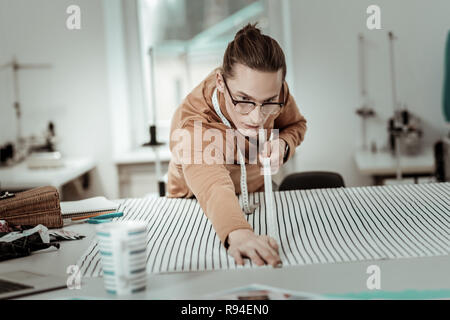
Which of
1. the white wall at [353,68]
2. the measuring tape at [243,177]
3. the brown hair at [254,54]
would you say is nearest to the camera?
the brown hair at [254,54]

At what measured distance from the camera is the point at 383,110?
3.22m

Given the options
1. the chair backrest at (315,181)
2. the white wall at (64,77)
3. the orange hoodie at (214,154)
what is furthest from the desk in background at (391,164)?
the white wall at (64,77)

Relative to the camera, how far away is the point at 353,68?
3.20m

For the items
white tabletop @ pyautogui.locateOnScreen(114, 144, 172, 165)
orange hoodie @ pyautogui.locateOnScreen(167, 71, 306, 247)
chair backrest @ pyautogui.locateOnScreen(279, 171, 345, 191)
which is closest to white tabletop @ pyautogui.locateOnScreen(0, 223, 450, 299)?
orange hoodie @ pyautogui.locateOnScreen(167, 71, 306, 247)

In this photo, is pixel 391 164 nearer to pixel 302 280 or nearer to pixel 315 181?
pixel 315 181

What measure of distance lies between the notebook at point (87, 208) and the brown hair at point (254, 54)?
0.49 metres

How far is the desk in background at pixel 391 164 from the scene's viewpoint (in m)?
2.68

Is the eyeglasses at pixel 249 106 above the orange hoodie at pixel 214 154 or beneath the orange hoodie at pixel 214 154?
above

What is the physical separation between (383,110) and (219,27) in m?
1.13

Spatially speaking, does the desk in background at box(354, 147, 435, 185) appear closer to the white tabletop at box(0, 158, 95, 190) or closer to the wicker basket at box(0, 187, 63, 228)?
the white tabletop at box(0, 158, 95, 190)

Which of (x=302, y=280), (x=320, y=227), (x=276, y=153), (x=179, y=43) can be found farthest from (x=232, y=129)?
(x=179, y=43)

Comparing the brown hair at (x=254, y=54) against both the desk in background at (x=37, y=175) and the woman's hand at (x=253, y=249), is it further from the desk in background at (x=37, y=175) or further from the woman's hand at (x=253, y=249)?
the desk in background at (x=37, y=175)

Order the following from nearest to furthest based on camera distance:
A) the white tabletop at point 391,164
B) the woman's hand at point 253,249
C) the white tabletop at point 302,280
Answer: the white tabletop at point 302,280
the woman's hand at point 253,249
the white tabletop at point 391,164

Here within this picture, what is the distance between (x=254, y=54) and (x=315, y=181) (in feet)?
2.25
